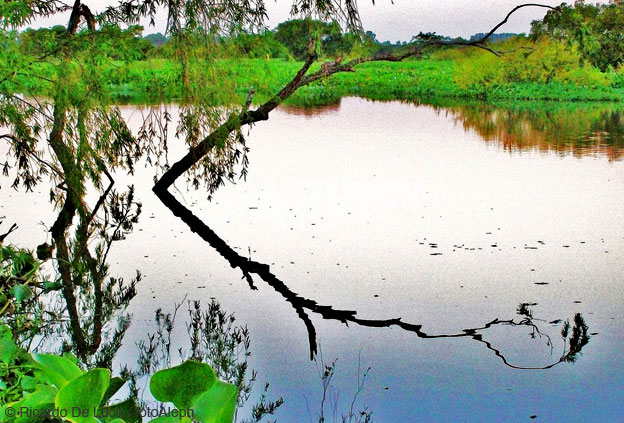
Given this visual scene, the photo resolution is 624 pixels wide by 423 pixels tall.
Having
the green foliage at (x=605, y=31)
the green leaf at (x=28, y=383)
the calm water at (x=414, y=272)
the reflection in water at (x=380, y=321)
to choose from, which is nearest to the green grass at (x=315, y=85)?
the calm water at (x=414, y=272)

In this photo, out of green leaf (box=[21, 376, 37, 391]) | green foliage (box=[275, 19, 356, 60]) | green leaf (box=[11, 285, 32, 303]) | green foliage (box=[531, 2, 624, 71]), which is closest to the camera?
green leaf (box=[21, 376, 37, 391])

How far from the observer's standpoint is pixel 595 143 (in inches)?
456

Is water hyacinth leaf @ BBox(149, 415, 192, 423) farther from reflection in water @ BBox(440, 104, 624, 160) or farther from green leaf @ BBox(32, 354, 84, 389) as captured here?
reflection in water @ BBox(440, 104, 624, 160)

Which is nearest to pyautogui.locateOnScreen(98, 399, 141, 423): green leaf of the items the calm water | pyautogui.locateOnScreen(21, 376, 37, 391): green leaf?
pyautogui.locateOnScreen(21, 376, 37, 391): green leaf

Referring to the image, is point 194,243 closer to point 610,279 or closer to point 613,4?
point 610,279

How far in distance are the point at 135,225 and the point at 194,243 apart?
0.81 metres

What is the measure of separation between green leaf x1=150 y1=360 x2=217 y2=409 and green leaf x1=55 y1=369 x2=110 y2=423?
48 mm

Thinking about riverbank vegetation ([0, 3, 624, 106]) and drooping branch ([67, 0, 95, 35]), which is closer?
riverbank vegetation ([0, 3, 624, 106])

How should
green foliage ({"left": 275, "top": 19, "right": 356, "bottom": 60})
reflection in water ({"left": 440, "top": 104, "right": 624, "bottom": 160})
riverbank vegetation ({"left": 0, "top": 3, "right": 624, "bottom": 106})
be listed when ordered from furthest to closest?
reflection in water ({"left": 440, "top": 104, "right": 624, "bottom": 160}) → green foliage ({"left": 275, "top": 19, "right": 356, "bottom": 60}) → riverbank vegetation ({"left": 0, "top": 3, "right": 624, "bottom": 106})

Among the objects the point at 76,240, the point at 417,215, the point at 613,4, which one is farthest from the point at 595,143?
the point at 613,4

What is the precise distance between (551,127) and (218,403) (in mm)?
13948

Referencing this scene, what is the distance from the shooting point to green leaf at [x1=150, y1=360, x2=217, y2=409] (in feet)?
2.08

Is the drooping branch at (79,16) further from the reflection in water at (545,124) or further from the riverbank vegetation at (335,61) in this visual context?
the reflection in water at (545,124)

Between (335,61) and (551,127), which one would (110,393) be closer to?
(335,61)
